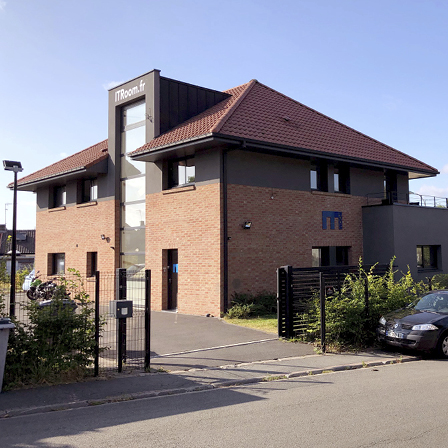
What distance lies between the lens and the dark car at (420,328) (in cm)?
1038

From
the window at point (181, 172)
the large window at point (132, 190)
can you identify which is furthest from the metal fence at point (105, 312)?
the large window at point (132, 190)

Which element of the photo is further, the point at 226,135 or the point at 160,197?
the point at 160,197

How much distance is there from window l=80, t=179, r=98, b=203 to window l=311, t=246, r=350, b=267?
10065 mm

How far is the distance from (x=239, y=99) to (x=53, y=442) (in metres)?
15.0

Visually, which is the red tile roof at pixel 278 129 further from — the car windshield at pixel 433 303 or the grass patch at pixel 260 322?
the car windshield at pixel 433 303

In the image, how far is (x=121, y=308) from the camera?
869 cm

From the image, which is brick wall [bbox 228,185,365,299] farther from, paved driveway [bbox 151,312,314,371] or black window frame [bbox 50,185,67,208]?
black window frame [bbox 50,185,67,208]

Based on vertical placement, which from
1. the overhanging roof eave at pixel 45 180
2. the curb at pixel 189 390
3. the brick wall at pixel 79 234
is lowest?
the curb at pixel 189 390

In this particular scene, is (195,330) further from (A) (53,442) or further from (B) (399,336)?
(A) (53,442)

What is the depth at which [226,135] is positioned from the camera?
50.1 feet

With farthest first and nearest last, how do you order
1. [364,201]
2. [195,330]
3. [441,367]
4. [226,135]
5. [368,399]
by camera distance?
[364,201]
[226,135]
[195,330]
[441,367]
[368,399]

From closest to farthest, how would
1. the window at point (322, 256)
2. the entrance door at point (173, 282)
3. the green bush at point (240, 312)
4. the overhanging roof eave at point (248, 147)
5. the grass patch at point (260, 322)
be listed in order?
the grass patch at point (260, 322), the green bush at point (240, 312), the overhanging roof eave at point (248, 147), the entrance door at point (173, 282), the window at point (322, 256)

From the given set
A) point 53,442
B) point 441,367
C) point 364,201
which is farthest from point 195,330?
point 364,201

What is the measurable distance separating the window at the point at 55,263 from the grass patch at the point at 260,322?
1180 cm
